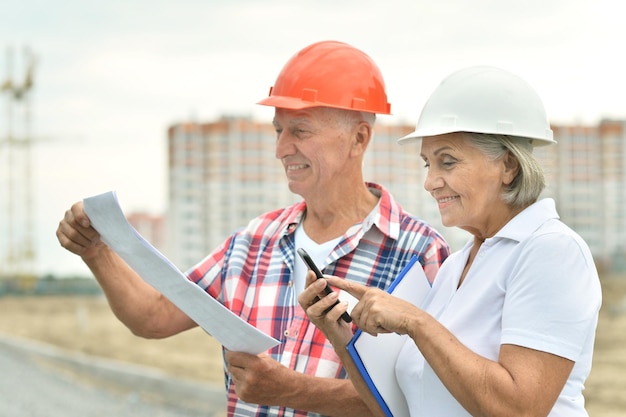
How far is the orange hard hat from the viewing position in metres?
2.75

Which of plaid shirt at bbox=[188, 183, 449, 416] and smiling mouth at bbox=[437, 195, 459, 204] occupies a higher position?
smiling mouth at bbox=[437, 195, 459, 204]

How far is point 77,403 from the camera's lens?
10719 millimetres

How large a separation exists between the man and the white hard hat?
1.98 feet

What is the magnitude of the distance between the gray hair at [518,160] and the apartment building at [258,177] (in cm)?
4316

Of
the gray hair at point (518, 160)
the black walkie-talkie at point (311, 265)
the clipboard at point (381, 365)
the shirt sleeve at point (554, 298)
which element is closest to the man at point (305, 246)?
the clipboard at point (381, 365)

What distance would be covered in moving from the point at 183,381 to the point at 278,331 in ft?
28.3

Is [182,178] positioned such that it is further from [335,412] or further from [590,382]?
[335,412]

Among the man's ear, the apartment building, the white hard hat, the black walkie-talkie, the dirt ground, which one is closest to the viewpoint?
the white hard hat

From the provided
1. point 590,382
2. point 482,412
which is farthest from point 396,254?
point 590,382

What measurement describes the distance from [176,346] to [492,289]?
15.5 meters

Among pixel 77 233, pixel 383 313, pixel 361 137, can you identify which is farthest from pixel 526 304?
pixel 77 233

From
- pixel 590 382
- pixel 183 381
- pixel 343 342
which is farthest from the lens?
pixel 590 382

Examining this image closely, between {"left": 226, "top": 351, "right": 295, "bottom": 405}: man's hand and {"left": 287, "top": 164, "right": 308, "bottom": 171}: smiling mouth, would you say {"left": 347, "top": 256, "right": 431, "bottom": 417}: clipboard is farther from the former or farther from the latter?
{"left": 287, "top": 164, "right": 308, "bottom": 171}: smiling mouth

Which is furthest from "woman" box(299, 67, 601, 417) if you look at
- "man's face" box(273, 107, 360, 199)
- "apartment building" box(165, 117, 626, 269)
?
"apartment building" box(165, 117, 626, 269)
